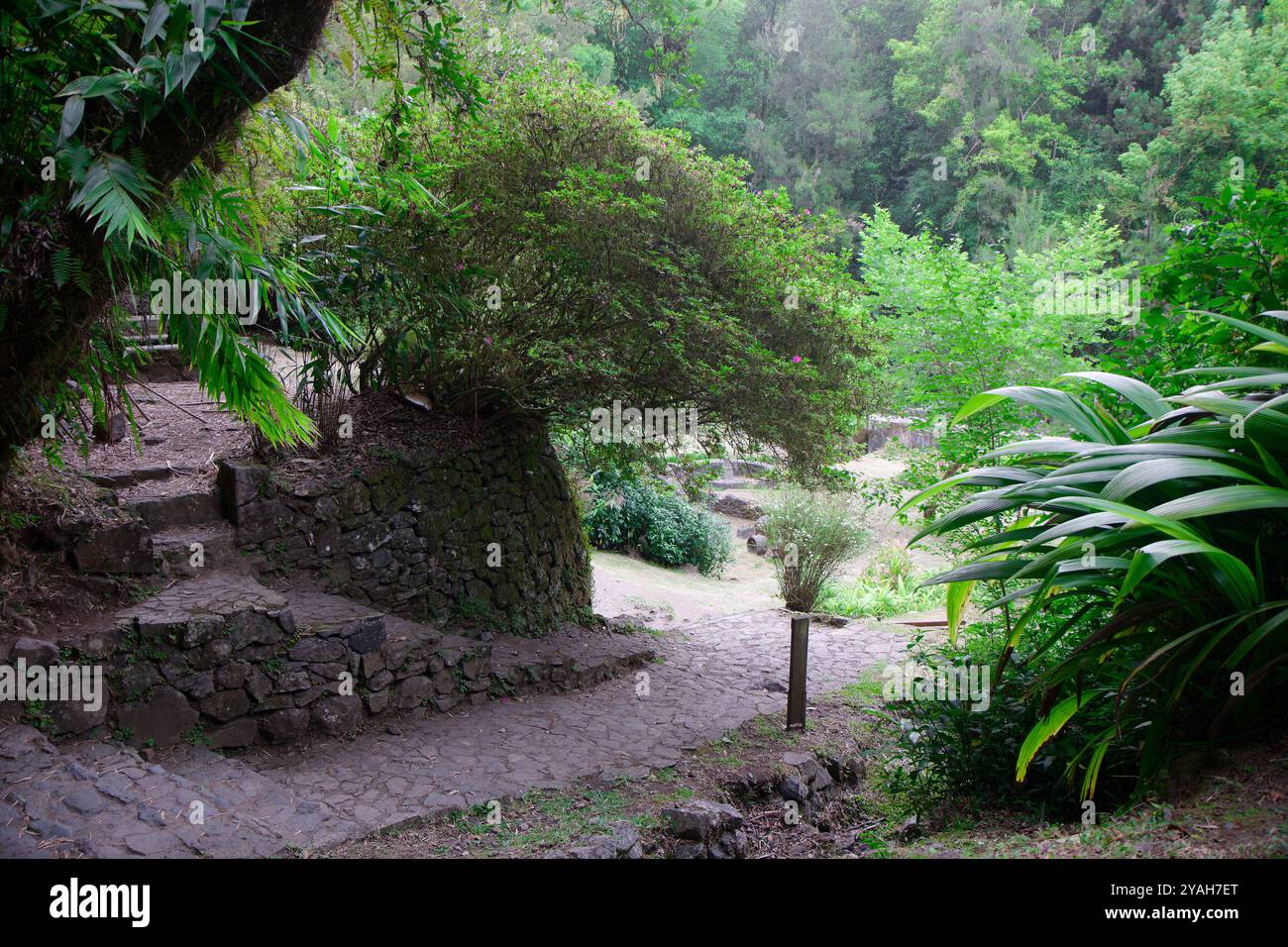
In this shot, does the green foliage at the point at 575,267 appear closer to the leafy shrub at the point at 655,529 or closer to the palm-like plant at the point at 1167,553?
the palm-like plant at the point at 1167,553

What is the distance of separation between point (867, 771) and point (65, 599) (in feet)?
17.8

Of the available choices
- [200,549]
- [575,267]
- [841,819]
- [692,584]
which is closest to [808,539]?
[692,584]

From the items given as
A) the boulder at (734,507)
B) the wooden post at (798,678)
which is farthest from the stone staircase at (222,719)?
the boulder at (734,507)

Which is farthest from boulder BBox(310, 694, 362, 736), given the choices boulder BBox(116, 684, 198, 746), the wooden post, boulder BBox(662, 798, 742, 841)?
the wooden post

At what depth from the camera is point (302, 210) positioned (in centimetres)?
658

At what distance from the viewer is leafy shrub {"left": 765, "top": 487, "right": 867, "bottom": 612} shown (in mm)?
11641

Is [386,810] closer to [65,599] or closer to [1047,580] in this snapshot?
[65,599]

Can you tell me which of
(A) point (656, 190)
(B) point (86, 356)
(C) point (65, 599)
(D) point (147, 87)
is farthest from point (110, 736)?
(A) point (656, 190)

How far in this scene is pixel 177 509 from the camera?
20.3 feet

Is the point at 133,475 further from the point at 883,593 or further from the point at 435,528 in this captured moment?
the point at 883,593

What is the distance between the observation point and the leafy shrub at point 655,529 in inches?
557

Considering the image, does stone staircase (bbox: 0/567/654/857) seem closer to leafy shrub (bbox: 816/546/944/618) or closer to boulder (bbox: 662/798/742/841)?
boulder (bbox: 662/798/742/841)

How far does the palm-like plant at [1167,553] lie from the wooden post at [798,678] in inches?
139

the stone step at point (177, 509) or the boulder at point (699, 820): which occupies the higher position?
the stone step at point (177, 509)
